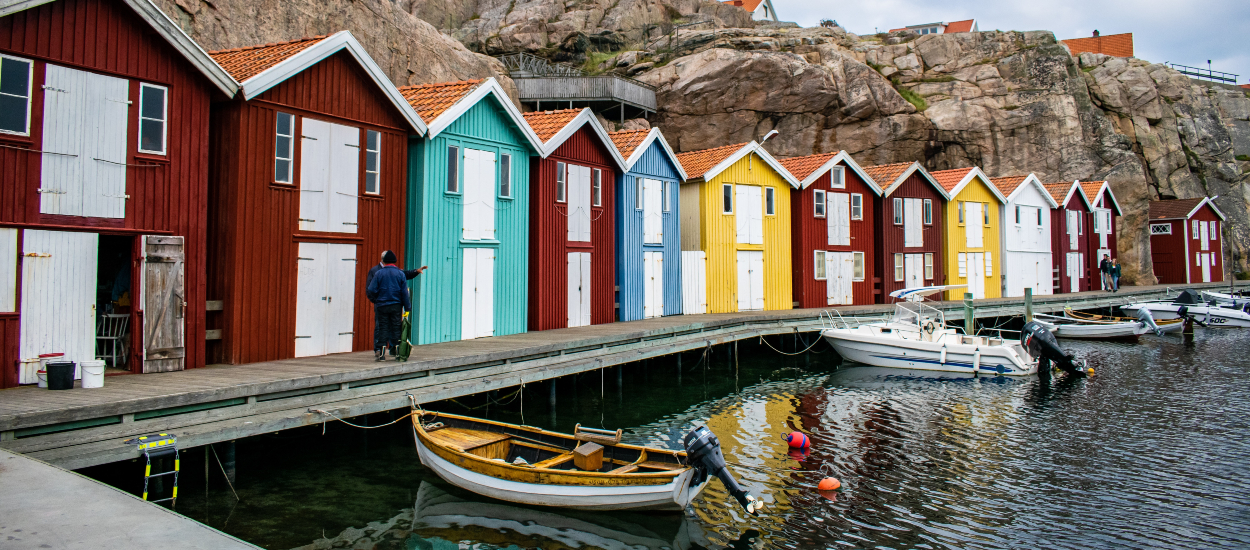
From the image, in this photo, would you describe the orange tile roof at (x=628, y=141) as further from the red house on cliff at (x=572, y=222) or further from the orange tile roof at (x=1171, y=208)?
the orange tile roof at (x=1171, y=208)

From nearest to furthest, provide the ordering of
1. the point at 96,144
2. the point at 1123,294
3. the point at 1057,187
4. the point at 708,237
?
the point at 96,144, the point at 708,237, the point at 1123,294, the point at 1057,187

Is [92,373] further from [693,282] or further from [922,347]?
[922,347]

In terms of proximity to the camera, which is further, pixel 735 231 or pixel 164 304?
pixel 735 231

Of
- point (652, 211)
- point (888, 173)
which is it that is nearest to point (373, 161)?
point (652, 211)

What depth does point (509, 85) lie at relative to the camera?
127ft

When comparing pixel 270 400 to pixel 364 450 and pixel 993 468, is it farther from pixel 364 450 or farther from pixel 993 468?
pixel 993 468

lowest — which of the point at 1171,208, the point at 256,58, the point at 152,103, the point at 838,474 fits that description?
the point at 838,474

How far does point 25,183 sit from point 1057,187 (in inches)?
1920

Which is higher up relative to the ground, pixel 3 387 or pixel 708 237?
pixel 708 237

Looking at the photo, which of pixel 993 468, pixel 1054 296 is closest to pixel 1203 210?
pixel 1054 296

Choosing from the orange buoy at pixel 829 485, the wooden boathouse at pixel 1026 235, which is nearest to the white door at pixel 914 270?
the wooden boathouse at pixel 1026 235

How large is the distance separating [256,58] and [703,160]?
58.4 feet

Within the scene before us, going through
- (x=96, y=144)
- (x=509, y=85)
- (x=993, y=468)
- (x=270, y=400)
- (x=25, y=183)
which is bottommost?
(x=993, y=468)

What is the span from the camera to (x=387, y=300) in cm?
1477
